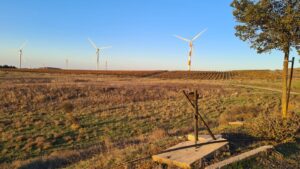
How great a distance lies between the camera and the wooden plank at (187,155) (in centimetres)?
589

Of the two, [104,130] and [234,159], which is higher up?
[234,159]

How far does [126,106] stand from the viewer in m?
25.7

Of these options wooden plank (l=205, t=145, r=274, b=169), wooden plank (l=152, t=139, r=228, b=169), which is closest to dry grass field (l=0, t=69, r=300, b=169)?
wooden plank (l=205, t=145, r=274, b=169)

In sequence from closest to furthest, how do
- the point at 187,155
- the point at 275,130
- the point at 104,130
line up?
the point at 187,155 < the point at 275,130 < the point at 104,130

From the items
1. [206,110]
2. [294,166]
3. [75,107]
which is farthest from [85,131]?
[294,166]

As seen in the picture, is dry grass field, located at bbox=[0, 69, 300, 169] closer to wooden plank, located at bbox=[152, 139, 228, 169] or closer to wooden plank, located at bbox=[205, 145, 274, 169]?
wooden plank, located at bbox=[205, 145, 274, 169]

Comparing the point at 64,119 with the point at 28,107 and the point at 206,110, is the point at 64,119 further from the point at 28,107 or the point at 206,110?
the point at 206,110

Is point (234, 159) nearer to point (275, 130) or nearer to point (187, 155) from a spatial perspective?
point (187, 155)

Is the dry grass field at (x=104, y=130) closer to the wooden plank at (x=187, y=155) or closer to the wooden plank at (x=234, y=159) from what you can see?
the wooden plank at (x=234, y=159)

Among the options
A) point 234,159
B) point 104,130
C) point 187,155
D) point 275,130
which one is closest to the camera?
point 234,159

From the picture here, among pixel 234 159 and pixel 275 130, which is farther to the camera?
pixel 275 130

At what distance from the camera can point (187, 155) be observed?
6340mm

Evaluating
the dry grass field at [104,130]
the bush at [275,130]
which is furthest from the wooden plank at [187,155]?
the bush at [275,130]

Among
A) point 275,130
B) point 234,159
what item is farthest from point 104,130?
point 234,159
